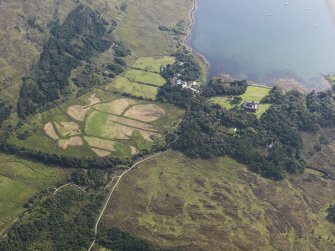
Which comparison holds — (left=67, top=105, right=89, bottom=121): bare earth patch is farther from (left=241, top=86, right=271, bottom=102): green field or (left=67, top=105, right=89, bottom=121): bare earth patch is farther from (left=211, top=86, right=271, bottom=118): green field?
(left=241, top=86, right=271, bottom=102): green field

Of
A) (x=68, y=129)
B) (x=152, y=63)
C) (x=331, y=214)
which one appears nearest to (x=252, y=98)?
(x=152, y=63)

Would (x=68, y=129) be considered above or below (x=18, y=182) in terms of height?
above

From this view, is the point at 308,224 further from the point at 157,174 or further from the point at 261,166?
the point at 157,174

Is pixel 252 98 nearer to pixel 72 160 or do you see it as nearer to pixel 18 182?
pixel 72 160

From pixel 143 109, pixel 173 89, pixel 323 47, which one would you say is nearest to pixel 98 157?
pixel 143 109

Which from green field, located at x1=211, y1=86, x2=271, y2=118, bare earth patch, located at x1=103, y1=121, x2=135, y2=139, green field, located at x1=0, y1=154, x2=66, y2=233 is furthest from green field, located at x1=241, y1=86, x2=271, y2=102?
green field, located at x1=0, y1=154, x2=66, y2=233

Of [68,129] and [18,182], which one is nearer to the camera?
[18,182]
